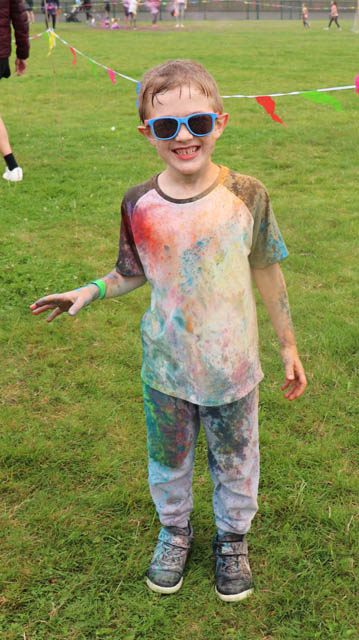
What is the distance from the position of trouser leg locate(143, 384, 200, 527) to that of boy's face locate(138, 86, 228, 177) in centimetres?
78

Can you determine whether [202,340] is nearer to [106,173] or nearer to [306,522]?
[306,522]

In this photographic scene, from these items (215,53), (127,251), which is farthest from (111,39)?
(127,251)

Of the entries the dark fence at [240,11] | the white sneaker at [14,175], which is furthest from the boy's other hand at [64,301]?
the dark fence at [240,11]

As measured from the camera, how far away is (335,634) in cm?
234

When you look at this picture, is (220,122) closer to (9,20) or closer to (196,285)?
(196,285)

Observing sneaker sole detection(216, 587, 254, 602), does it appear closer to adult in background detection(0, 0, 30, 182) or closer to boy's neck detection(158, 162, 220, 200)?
boy's neck detection(158, 162, 220, 200)

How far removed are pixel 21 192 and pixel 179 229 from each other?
5.36 metres

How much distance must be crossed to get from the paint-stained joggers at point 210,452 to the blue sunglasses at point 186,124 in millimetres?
861

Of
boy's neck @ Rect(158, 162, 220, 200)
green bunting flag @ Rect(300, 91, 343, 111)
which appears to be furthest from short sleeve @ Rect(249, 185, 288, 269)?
green bunting flag @ Rect(300, 91, 343, 111)

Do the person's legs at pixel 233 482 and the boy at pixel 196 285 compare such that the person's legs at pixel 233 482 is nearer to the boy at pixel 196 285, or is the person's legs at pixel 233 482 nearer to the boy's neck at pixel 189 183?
the boy at pixel 196 285

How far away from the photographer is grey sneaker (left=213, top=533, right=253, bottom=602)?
2473 millimetres

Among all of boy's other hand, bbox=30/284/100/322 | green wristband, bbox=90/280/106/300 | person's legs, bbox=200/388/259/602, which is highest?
boy's other hand, bbox=30/284/100/322

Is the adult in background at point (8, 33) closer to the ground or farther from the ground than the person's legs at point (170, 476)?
farther from the ground

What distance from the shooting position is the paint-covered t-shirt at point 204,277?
6.54ft
